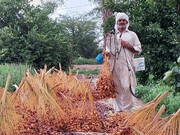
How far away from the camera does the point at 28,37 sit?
8.65 m

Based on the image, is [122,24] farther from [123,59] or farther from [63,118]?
[63,118]

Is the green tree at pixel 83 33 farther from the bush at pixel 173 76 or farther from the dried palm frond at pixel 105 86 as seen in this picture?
the bush at pixel 173 76

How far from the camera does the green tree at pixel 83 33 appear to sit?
26.1 m

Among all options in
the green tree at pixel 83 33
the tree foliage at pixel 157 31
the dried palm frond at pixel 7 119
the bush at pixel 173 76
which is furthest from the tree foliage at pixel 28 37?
the green tree at pixel 83 33

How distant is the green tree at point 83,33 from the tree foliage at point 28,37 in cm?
1614

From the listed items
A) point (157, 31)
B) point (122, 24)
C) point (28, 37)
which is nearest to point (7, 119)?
point (122, 24)

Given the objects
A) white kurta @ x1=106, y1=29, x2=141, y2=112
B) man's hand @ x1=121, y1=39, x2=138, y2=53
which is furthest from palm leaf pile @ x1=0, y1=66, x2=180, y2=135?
man's hand @ x1=121, y1=39, x2=138, y2=53

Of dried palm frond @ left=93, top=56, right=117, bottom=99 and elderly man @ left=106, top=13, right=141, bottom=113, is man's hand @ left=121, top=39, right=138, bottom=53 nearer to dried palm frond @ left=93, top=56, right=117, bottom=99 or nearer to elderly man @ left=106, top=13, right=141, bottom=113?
elderly man @ left=106, top=13, right=141, bottom=113

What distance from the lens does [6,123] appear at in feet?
6.05

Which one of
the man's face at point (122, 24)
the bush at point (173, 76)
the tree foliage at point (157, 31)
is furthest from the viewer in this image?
the tree foliage at point (157, 31)

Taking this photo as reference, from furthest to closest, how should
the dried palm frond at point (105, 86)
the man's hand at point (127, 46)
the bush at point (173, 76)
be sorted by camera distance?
the man's hand at point (127, 46), the dried palm frond at point (105, 86), the bush at point (173, 76)

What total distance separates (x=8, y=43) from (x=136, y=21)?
471cm

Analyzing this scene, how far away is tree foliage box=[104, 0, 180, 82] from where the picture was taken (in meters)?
4.86

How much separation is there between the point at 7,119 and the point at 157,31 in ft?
12.4
